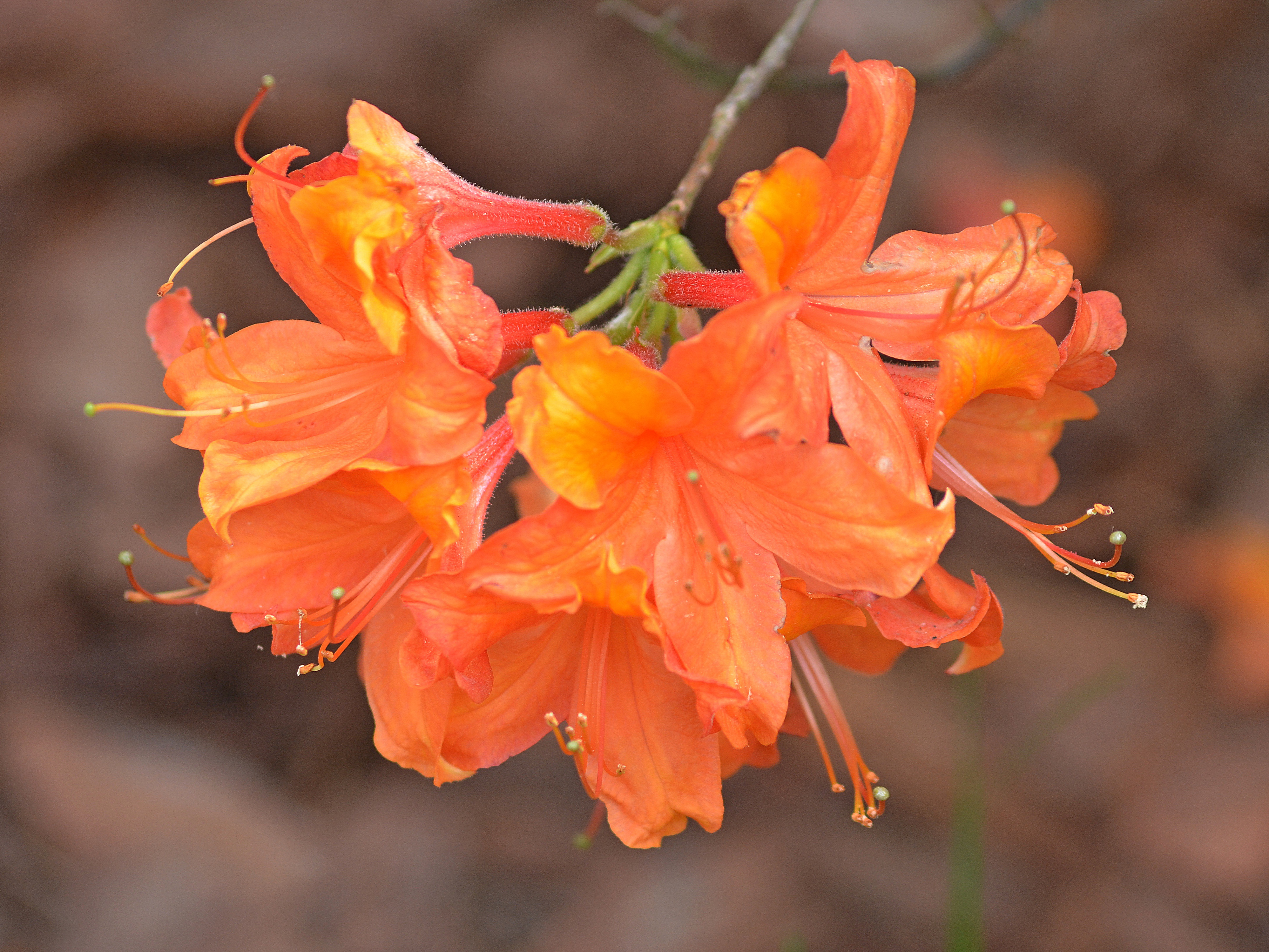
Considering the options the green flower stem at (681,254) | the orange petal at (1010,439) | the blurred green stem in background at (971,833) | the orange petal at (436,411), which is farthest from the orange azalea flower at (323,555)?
the blurred green stem in background at (971,833)

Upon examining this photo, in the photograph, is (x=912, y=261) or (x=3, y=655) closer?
(x=912, y=261)

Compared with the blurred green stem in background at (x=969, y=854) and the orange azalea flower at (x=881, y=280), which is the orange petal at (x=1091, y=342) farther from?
the blurred green stem in background at (x=969, y=854)

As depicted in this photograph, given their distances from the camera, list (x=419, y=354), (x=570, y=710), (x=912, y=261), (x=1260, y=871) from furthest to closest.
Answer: (x=1260, y=871) < (x=570, y=710) < (x=912, y=261) < (x=419, y=354)

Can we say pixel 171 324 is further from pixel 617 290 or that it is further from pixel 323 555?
pixel 617 290

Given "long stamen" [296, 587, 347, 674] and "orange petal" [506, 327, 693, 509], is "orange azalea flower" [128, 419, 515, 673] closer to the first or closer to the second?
"long stamen" [296, 587, 347, 674]

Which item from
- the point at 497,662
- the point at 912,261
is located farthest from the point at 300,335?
the point at 912,261

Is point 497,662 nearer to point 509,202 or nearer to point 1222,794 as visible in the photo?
point 509,202

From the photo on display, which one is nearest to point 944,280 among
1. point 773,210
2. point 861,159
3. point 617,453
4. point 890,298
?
point 890,298
